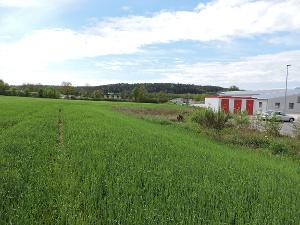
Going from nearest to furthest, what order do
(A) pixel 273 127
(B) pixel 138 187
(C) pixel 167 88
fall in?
1. (B) pixel 138 187
2. (A) pixel 273 127
3. (C) pixel 167 88

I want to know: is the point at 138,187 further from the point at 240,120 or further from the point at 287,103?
the point at 287,103

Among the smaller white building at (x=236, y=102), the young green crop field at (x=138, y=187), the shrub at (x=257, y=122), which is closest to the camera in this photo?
the young green crop field at (x=138, y=187)

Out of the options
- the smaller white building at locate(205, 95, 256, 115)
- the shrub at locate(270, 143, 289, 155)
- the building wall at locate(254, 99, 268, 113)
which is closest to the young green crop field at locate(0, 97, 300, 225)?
the shrub at locate(270, 143, 289, 155)

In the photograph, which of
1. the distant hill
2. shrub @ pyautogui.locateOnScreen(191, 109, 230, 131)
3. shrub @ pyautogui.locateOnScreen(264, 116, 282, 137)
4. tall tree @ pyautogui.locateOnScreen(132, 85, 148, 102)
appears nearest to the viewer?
shrub @ pyautogui.locateOnScreen(191, 109, 230, 131)

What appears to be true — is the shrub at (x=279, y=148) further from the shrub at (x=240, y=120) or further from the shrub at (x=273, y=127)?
the shrub at (x=240, y=120)

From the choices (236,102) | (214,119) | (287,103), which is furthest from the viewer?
(236,102)

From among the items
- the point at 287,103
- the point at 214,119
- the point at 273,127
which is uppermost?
the point at 214,119

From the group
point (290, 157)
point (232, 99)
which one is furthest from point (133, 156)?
point (232, 99)

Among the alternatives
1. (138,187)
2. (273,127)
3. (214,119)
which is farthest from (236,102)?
(138,187)

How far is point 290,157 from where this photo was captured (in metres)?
14.3

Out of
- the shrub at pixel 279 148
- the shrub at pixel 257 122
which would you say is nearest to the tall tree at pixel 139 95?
the shrub at pixel 257 122

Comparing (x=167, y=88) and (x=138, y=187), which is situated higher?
(x=167, y=88)

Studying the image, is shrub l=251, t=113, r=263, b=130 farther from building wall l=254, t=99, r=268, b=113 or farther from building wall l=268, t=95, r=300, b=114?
building wall l=268, t=95, r=300, b=114

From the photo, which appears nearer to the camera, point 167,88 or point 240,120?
point 240,120
